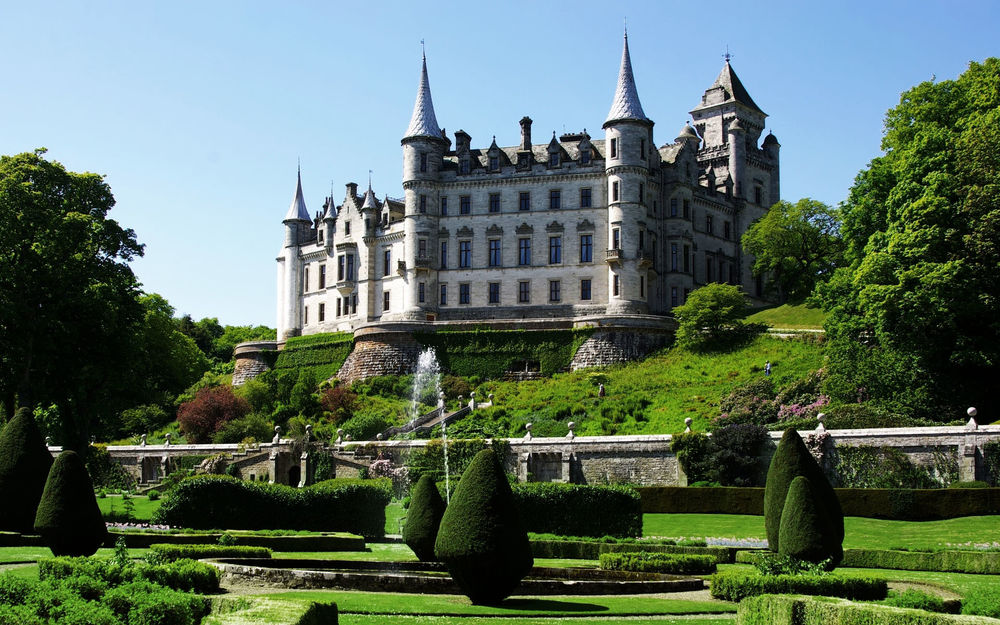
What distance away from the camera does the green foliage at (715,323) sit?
195 feet

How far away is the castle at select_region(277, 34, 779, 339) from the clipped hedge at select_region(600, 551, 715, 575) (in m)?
41.0

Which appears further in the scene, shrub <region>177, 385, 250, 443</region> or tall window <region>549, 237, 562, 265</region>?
tall window <region>549, 237, 562, 265</region>

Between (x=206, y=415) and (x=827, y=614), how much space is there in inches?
2016

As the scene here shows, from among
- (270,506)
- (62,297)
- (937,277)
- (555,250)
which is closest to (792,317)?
(555,250)

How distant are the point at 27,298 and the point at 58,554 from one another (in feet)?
→ 64.5

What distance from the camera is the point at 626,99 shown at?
6700 centimetres

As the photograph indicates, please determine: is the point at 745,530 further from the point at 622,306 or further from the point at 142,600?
the point at 622,306

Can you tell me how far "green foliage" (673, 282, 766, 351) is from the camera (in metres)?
59.4

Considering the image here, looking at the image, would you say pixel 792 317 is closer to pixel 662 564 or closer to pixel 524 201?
pixel 524 201

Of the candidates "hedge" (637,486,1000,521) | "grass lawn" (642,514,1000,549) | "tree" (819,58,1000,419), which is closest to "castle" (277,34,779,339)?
"tree" (819,58,1000,419)

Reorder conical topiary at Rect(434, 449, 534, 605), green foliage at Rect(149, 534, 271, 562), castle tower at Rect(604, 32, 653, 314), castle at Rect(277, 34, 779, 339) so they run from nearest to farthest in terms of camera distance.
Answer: conical topiary at Rect(434, 449, 534, 605) < green foliage at Rect(149, 534, 271, 562) < castle tower at Rect(604, 32, 653, 314) < castle at Rect(277, 34, 779, 339)

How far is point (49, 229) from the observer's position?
3834cm

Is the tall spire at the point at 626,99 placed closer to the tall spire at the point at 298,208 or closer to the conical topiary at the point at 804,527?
the tall spire at the point at 298,208

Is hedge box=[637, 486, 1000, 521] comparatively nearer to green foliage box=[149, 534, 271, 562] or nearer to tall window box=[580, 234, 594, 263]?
green foliage box=[149, 534, 271, 562]
